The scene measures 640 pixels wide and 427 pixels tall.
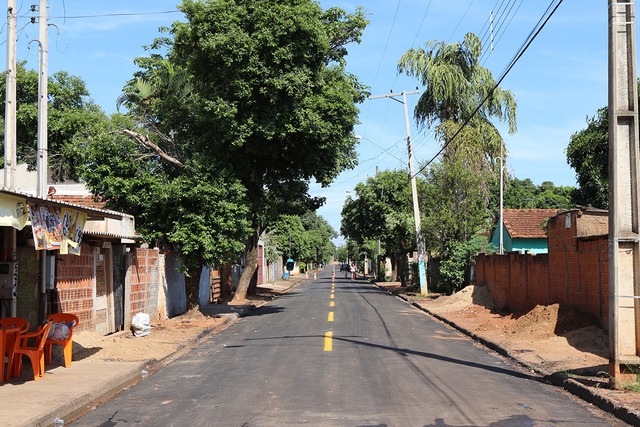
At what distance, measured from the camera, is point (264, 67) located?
66.4ft

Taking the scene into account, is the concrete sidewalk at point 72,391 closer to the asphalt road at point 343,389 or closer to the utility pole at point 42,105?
the asphalt road at point 343,389

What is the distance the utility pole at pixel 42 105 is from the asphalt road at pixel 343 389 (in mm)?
4879

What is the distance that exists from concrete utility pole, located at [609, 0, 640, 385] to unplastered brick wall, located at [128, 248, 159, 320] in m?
12.6

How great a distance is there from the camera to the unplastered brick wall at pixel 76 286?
1359 centimetres

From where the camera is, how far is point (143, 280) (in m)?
19.3

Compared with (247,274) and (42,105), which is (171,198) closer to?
(42,105)

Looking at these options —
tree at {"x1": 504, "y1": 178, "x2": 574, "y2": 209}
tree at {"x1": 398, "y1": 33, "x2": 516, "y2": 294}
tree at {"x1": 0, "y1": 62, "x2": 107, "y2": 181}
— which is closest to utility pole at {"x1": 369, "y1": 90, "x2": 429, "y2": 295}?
tree at {"x1": 398, "y1": 33, "x2": 516, "y2": 294}

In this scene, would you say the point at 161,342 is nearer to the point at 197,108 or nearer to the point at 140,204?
the point at 140,204

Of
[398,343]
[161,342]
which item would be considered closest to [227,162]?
[161,342]

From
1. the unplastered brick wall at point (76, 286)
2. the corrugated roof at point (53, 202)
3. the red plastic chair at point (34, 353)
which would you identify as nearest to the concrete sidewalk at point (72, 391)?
the red plastic chair at point (34, 353)

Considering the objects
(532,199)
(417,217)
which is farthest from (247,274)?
(532,199)

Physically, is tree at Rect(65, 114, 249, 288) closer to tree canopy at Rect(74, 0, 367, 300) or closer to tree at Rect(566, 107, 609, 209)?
tree canopy at Rect(74, 0, 367, 300)

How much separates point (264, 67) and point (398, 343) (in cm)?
957

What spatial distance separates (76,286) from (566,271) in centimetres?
1221
